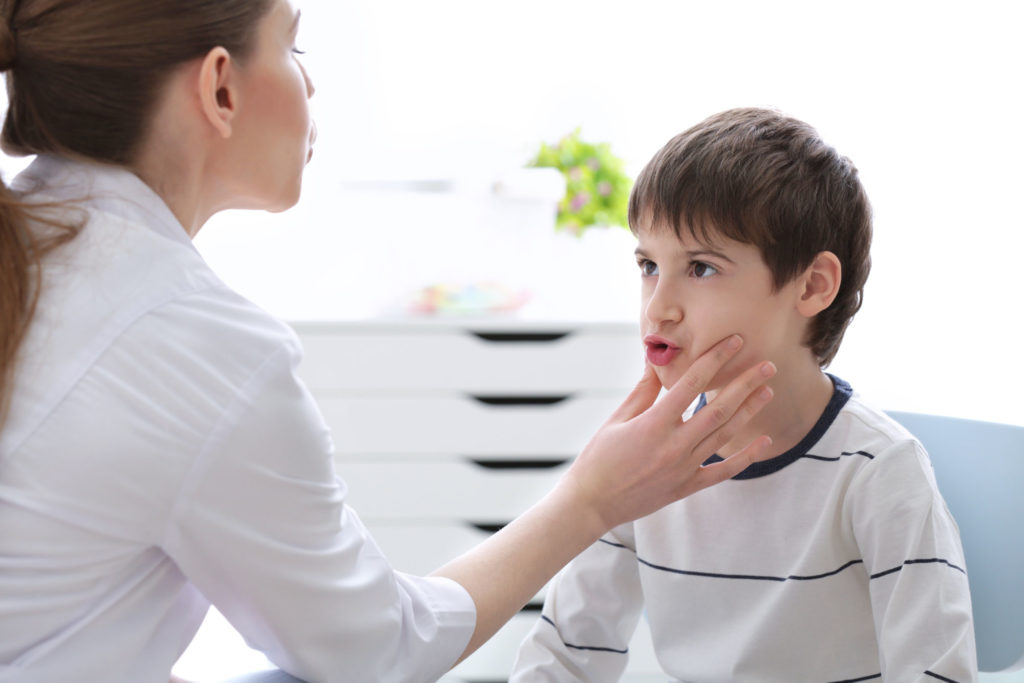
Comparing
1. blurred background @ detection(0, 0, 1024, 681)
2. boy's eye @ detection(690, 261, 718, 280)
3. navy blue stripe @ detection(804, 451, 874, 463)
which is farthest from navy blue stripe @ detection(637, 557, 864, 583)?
blurred background @ detection(0, 0, 1024, 681)

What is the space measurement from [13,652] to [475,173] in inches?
62.6

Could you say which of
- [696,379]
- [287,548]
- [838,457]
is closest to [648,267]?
[696,379]

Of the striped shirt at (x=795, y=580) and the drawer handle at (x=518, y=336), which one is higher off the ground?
the striped shirt at (x=795, y=580)

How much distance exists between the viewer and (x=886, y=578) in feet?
3.07

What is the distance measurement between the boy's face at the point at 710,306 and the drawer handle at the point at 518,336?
3.13 feet

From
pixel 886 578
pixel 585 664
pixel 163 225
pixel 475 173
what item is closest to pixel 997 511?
pixel 886 578

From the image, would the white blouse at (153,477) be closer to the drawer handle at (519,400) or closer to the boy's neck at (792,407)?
the boy's neck at (792,407)

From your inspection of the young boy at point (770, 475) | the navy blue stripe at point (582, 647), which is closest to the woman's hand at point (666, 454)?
the young boy at point (770, 475)

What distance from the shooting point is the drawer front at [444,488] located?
2.05 meters

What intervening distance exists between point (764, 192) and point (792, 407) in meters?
0.24

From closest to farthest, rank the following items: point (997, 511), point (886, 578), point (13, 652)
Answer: point (13, 652) → point (886, 578) → point (997, 511)

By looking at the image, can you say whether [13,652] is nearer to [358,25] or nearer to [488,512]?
[488,512]

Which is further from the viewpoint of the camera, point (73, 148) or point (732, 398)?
point (732, 398)

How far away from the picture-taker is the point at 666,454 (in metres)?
0.94
